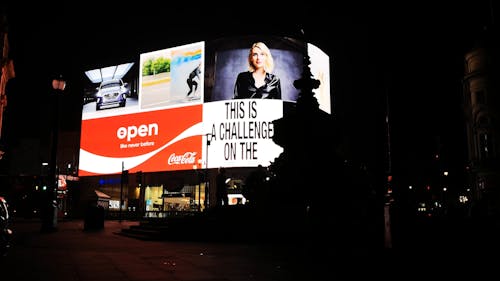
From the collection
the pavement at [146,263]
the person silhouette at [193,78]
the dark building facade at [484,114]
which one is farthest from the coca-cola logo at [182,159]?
the pavement at [146,263]

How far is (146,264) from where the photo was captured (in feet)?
35.0

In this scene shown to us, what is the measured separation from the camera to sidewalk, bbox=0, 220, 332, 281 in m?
8.94

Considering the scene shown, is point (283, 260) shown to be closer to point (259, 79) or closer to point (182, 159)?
point (259, 79)

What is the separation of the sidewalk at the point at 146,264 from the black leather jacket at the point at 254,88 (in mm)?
40229

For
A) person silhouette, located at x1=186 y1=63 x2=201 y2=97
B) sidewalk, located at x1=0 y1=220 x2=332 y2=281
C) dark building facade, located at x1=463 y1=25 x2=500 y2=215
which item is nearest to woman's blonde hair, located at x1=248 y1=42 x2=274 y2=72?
person silhouette, located at x1=186 y1=63 x2=201 y2=97

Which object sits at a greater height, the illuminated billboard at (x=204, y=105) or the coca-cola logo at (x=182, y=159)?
the illuminated billboard at (x=204, y=105)

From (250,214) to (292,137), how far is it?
11.7ft

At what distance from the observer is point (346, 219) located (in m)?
17.3

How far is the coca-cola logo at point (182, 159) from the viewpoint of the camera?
2175 inches

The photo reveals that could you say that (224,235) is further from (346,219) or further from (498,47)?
(498,47)

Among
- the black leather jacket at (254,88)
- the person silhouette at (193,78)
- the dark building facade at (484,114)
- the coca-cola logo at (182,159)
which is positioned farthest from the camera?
the person silhouette at (193,78)

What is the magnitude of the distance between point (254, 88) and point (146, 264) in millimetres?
45058

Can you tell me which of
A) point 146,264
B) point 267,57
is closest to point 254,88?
point 267,57

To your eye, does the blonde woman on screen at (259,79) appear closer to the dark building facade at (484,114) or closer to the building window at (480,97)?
the dark building facade at (484,114)
